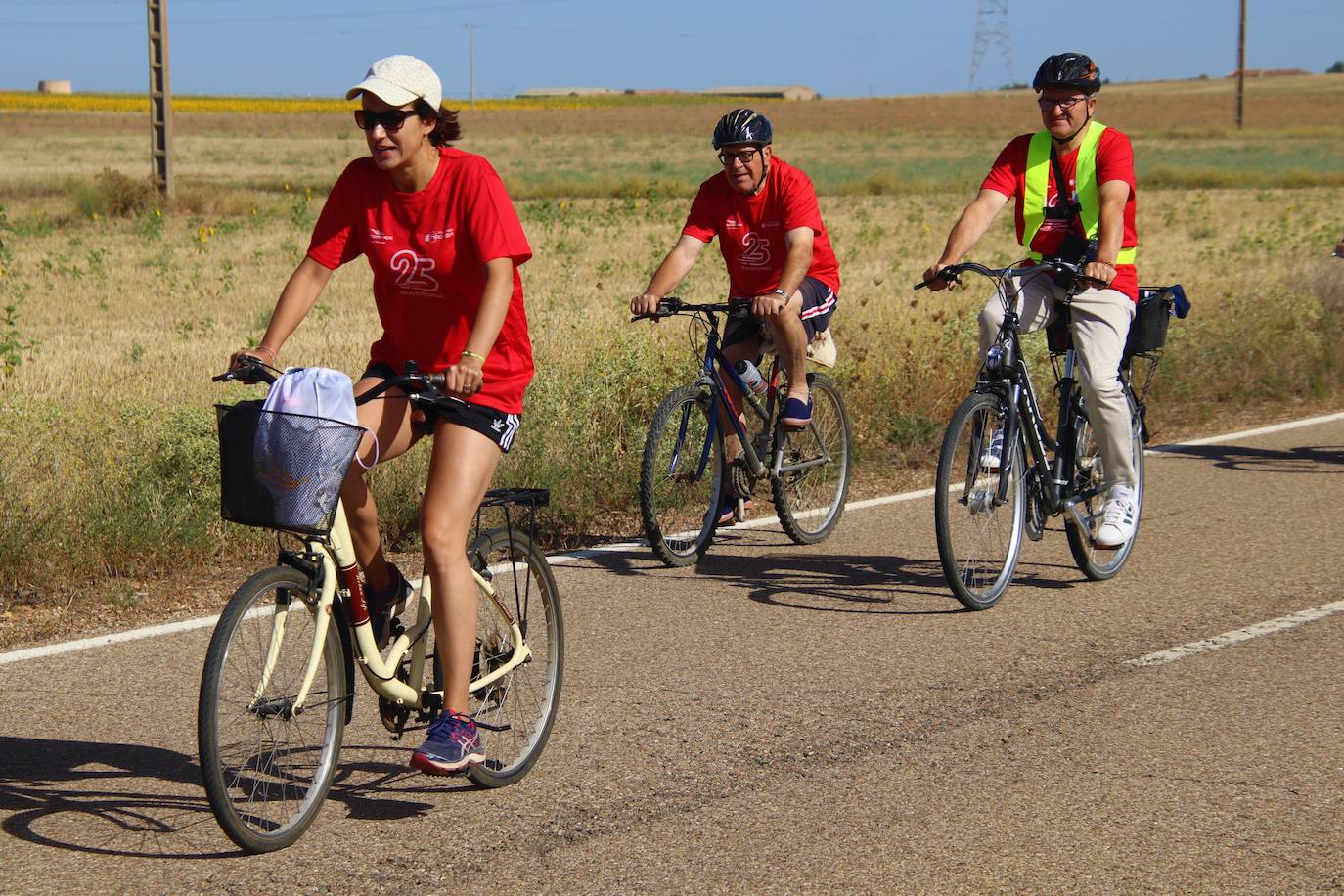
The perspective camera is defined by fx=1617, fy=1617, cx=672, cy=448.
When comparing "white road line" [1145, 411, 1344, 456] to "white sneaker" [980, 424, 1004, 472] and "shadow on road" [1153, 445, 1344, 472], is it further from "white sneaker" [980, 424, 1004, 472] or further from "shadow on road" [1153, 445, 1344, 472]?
"white sneaker" [980, 424, 1004, 472]

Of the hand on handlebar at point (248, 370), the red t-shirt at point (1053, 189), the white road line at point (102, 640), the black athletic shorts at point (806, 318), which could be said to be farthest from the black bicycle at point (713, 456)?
the hand on handlebar at point (248, 370)

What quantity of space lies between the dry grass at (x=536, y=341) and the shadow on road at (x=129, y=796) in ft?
6.71

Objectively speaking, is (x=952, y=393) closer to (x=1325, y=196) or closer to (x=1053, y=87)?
(x=1053, y=87)

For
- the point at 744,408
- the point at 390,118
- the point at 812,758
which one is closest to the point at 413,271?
the point at 390,118

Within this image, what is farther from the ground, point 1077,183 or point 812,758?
point 1077,183

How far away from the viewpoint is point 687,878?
13.4 ft

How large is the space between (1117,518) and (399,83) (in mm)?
4198

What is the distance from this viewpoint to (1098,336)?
6.98 m

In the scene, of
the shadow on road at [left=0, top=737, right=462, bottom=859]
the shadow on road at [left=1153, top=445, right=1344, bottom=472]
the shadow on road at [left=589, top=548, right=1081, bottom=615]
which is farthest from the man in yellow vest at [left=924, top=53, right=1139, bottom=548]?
the shadow on road at [left=1153, top=445, right=1344, bottom=472]

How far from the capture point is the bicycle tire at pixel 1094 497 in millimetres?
7328

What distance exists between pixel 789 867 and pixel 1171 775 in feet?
4.52

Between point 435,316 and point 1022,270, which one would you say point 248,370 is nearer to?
point 435,316

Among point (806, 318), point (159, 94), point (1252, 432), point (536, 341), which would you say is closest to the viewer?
point (806, 318)

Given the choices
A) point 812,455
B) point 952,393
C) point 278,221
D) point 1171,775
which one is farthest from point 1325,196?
point 1171,775
